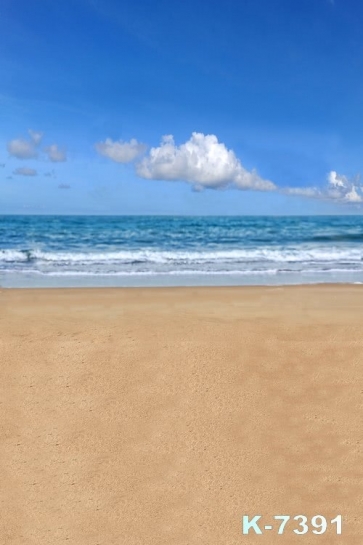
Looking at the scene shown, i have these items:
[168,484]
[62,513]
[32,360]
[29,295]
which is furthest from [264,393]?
[29,295]

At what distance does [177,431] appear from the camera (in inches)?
130

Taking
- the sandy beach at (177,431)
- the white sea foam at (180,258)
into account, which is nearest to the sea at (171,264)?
the white sea foam at (180,258)

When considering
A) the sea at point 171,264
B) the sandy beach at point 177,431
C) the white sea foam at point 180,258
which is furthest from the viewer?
the white sea foam at point 180,258

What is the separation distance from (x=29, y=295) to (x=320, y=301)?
4656 mm

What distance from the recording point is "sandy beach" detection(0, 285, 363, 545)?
271 centimetres

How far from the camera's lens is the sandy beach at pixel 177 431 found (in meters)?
2.71

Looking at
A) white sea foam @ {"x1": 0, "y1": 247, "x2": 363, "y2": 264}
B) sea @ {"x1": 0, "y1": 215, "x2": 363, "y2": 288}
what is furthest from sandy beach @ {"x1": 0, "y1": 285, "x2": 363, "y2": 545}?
white sea foam @ {"x1": 0, "y1": 247, "x2": 363, "y2": 264}

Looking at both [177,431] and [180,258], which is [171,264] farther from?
[177,431]

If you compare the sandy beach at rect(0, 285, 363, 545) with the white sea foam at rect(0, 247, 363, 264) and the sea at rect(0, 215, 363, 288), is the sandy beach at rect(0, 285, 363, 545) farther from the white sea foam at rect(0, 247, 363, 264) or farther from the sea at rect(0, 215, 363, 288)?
the white sea foam at rect(0, 247, 363, 264)

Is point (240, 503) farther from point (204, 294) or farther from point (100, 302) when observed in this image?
point (204, 294)

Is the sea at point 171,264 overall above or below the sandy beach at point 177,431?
above

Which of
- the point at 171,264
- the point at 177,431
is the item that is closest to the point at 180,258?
the point at 171,264

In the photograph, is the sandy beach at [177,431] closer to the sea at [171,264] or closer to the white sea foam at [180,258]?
the sea at [171,264]

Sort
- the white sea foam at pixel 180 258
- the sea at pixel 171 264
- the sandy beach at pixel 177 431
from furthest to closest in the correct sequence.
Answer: the white sea foam at pixel 180 258 → the sea at pixel 171 264 → the sandy beach at pixel 177 431
